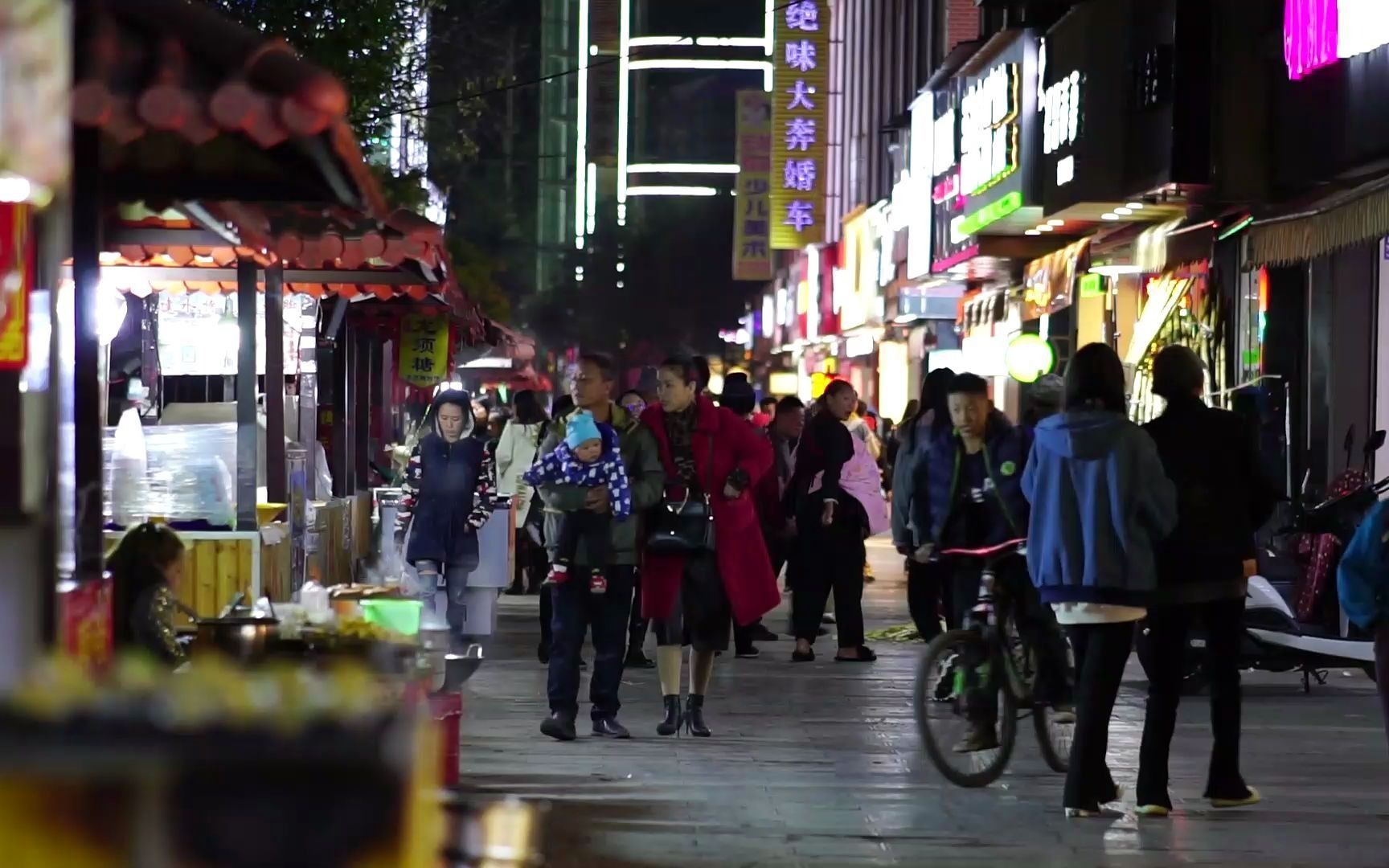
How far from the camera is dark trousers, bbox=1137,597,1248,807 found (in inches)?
347

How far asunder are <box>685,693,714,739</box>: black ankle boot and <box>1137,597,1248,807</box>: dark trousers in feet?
9.38

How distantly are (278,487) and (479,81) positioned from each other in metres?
13.9

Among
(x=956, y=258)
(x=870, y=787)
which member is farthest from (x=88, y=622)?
(x=956, y=258)

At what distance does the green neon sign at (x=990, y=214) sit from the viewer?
23.0 m

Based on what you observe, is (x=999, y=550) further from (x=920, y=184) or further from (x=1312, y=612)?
(x=920, y=184)

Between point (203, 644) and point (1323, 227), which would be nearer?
point (203, 644)

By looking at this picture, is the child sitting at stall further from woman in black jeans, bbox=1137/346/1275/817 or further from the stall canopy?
the stall canopy

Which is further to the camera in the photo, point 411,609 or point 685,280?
point 685,280

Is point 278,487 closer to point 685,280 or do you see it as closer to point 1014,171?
point 1014,171

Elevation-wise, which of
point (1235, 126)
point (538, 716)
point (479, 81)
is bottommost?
point (538, 716)

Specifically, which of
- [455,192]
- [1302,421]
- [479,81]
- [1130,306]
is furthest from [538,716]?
[455,192]

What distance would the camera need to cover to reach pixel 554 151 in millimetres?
118438

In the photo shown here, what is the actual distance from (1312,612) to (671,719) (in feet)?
14.5

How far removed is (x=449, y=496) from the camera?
1398cm
